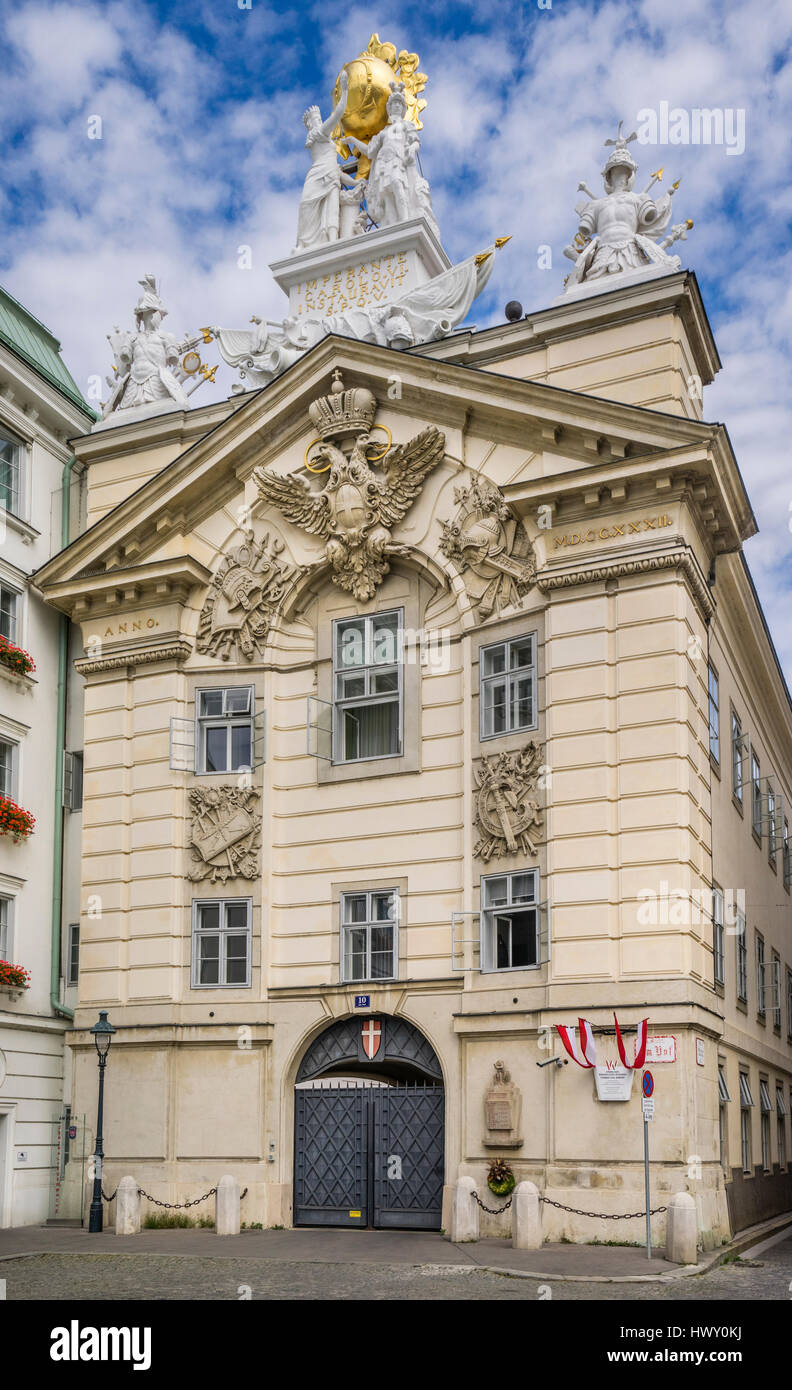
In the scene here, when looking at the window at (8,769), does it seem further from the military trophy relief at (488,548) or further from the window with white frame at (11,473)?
the military trophy relief at (488,548)

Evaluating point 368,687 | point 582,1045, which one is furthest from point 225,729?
point 582,1045

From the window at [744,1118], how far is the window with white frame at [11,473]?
64.3 feet

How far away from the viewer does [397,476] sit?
31.2 metres

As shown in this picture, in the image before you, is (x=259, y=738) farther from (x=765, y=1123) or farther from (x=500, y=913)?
(x=765, y=1123)

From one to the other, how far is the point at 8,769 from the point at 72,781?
77.8 inches

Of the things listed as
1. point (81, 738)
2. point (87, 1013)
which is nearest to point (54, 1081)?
point (87, 1013)

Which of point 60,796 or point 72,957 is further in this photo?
point 60,796

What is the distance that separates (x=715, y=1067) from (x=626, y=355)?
13.1m

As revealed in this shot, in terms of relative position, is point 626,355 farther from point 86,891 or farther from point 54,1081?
point 54,1081

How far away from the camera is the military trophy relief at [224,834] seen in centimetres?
3130

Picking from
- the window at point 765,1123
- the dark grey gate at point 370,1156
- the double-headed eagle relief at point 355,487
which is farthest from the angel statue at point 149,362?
the window at point 765,1123

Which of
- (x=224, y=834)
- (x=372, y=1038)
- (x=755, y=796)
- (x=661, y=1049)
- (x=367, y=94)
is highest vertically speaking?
(x=367, y=94)

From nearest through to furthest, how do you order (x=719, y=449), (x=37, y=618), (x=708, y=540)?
(x=719, y=449)
(x=708, y=540)
(x=37, y=618)

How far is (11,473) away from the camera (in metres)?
34.5
